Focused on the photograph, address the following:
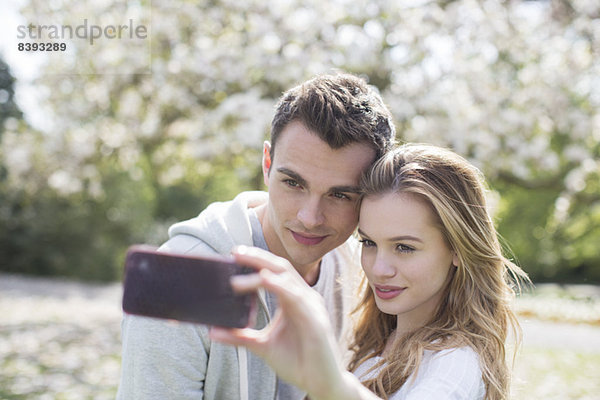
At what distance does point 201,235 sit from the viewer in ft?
8.17

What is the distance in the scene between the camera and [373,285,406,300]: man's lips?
7.75 ft

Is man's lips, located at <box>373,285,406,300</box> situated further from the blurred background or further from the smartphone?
the blurred background

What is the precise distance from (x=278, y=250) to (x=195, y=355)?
0.75m

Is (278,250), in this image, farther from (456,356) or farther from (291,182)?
(456,356)

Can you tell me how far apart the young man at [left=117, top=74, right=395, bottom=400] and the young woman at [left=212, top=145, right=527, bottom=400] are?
0.15 metres

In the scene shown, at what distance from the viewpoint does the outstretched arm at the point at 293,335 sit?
133cm

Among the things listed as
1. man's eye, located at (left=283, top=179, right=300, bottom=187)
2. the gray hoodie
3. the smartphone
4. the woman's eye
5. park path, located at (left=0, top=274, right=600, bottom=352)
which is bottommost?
park path, located at (left=0, top=274, right=600, bottom=352)

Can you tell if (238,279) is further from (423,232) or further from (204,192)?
(204,192)

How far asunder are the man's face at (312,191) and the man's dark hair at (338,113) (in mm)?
39

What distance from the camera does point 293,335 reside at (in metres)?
1.40

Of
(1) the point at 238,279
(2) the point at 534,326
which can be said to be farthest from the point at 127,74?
(2) the point at 534,326

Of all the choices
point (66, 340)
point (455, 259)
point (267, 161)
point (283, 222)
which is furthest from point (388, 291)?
point (66, 340)
